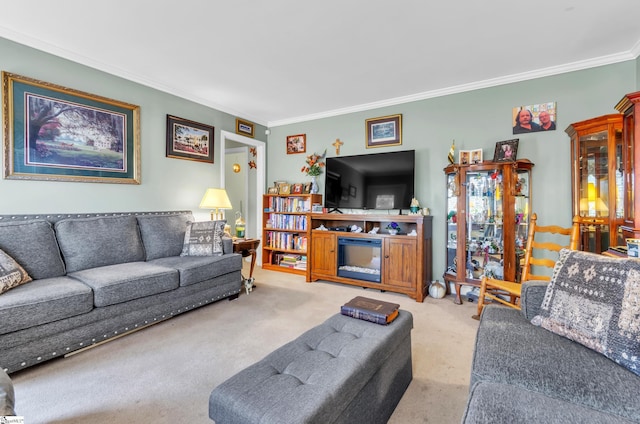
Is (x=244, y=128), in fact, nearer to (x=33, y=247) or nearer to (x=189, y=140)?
(x=189, y=140)

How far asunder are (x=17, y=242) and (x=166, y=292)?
1.15 metres

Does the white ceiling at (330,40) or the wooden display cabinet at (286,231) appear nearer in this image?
the white ceiling at (330,40)

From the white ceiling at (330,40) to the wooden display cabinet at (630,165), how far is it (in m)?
0.71

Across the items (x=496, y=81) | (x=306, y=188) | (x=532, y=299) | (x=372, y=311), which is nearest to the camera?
(x=532, y=299)

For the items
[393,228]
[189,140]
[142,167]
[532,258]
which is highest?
[189,140]

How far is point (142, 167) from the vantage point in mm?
3338

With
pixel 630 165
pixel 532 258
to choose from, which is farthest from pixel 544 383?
pixel 630 165

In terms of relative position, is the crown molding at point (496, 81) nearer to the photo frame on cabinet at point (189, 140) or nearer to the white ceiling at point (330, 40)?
the white ceiling at point (330, 40)

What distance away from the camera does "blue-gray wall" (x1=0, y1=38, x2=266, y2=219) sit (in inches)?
99.1

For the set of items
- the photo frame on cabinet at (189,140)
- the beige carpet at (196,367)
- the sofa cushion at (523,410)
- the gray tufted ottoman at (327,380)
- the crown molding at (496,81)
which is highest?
the crown molding at (496,81)

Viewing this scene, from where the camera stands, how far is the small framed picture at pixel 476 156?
3297 millimetres

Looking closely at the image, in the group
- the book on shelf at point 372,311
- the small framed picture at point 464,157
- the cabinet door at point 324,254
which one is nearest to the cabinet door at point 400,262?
the cabinet door at point 324,254

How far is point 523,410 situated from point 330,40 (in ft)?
8.79

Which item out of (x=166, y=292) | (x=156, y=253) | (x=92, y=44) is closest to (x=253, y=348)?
(x=166, y=292)
